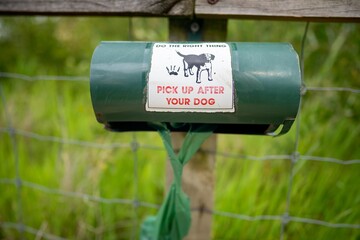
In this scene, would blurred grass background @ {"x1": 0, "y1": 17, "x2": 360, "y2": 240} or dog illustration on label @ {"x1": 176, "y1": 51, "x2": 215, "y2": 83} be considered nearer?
dog illustration on label @ {"x1": 176, "y1": 51, "x2": 215, "y2": 83}

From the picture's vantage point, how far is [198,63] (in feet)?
2.20

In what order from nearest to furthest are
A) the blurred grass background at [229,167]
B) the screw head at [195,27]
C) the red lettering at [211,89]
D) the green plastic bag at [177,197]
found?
1. the red lettering at [211,89]
2. the green plastic bag at [177,197]
3. the screw head at [195,27]
4. the blurred grass background at [229,167]

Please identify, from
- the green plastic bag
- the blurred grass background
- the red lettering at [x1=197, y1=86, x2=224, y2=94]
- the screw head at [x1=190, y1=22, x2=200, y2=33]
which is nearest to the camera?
the red lettering at [x1=197, y1=86, x2=224, y2=94]

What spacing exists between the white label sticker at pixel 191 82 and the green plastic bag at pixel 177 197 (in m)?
Answer: 0.13

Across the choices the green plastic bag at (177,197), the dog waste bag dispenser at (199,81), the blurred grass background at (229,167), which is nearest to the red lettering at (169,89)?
the dog waste bag dispenser at (199,81)

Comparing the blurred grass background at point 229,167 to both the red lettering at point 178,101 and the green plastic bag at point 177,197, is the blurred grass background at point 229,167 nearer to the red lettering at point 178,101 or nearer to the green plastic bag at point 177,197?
the green plastic bag at point 177,197

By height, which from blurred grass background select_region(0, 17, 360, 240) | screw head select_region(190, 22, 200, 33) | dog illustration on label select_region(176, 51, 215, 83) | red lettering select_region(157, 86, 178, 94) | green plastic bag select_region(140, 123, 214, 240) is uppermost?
screw head select_region(190, 22, 200, 33)

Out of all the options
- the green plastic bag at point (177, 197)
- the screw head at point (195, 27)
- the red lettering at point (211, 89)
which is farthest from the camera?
the screw head at point (195, 27)

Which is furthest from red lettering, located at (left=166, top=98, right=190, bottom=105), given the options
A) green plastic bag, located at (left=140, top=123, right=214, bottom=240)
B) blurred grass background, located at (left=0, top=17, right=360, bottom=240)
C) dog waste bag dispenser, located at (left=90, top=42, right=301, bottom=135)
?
blurred grass background, located at (left=0, top=17, right=360, bottom=240)

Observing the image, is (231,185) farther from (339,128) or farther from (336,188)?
(339,128)

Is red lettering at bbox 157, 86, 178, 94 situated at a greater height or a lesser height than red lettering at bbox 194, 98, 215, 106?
greater

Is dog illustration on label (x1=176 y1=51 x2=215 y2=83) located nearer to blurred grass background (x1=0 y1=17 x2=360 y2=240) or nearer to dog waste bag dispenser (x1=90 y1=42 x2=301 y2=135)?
dog waste bag dispenser (x1=90 y1=42 x2=301 y2=135)

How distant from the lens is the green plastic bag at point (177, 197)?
0.81 metres

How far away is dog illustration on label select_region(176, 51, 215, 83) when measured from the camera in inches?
26.3
